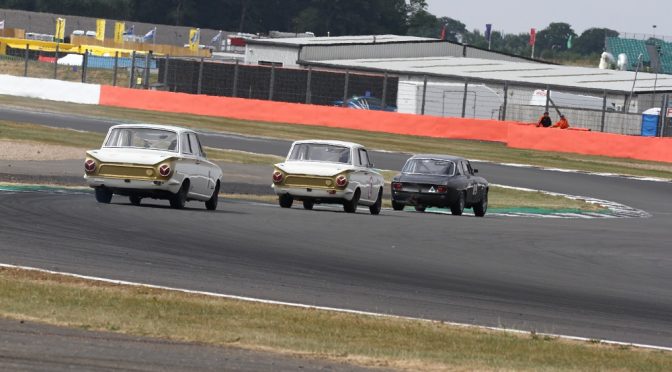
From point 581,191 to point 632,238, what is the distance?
14.3 metres

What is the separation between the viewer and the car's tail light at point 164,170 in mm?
21375

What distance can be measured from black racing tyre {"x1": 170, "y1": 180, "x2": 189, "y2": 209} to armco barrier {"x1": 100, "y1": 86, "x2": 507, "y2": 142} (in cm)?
3246

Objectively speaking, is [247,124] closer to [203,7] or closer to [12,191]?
[12,191]

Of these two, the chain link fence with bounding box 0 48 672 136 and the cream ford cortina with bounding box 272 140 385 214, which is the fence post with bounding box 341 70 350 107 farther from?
the cream ford cortina with bounding box 272 140 385 214

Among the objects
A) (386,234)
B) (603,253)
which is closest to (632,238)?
(603,253)

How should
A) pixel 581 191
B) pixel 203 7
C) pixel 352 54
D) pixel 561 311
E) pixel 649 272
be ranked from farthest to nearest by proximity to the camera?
pixel 203 7
pixel 352 54
pixel 581 191
pixel 649 272
pixel 561 311

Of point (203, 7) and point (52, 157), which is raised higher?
point (203, 7)

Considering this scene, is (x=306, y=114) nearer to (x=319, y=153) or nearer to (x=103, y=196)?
(x=319, y=153)

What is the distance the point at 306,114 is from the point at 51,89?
13734 mm

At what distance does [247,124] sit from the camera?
56656mm

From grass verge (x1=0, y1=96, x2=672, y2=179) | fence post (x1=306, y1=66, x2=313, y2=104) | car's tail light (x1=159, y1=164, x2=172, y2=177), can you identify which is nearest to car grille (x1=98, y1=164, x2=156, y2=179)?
car's tail light (x1=159, y1=164, x2=172, y2=177)

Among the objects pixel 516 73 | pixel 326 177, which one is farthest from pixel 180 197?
pixel 516 73

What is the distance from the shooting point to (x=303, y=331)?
36.9ft

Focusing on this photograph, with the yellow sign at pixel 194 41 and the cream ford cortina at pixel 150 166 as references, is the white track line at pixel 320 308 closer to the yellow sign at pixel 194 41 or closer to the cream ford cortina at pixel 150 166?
the cream ford cortina at pixel 150 166
